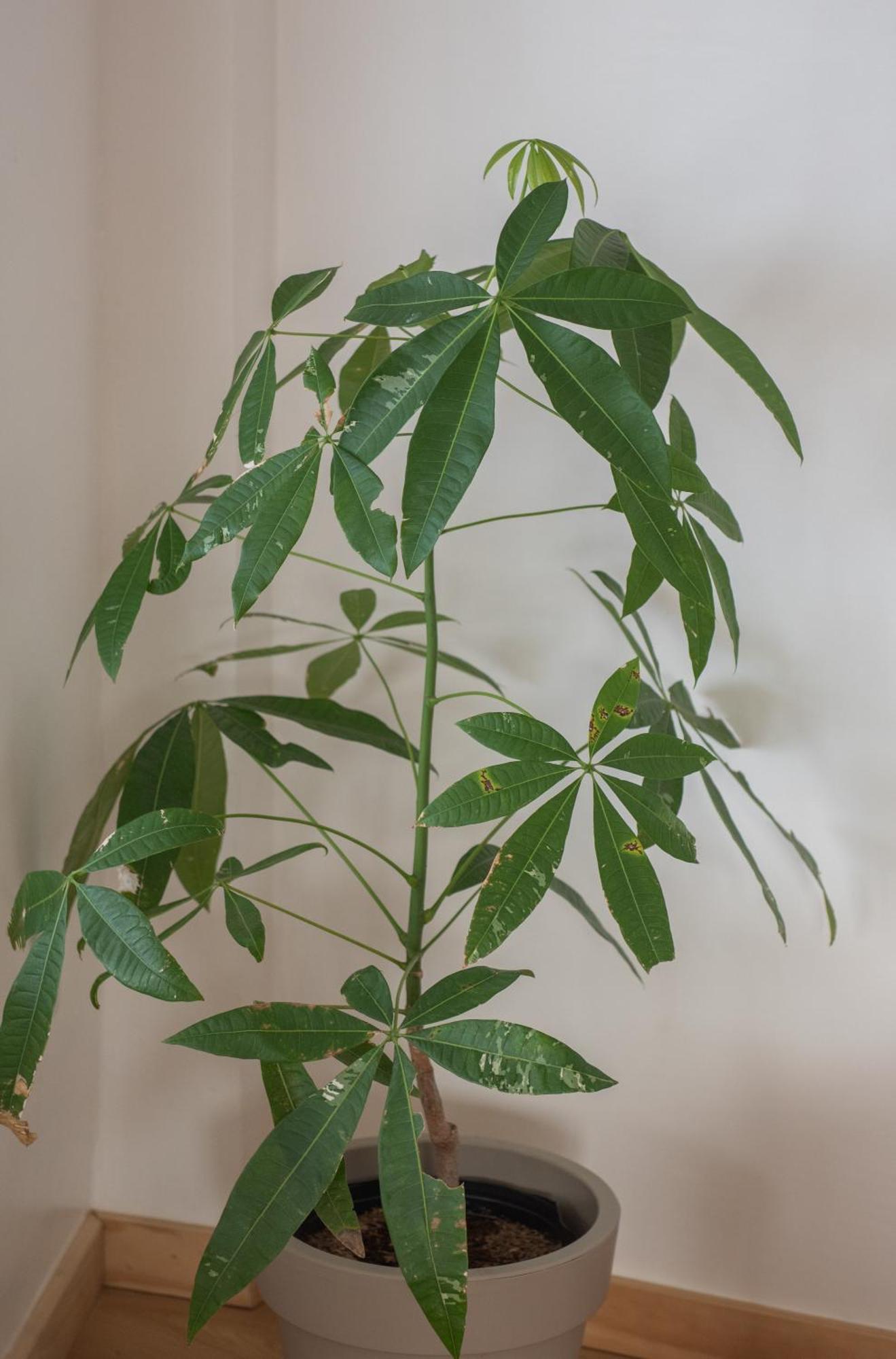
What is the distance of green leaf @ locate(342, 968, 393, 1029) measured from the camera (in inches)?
34.7

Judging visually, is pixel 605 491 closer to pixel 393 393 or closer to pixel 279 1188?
pixel 393 393

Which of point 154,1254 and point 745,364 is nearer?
point 745,364

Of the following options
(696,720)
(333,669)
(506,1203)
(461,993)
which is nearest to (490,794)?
(461,993)

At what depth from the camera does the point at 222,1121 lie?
1417 mm

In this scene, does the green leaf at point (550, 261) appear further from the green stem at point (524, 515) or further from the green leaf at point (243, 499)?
the green leaf at point (243, 499)

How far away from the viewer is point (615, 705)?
0.85m

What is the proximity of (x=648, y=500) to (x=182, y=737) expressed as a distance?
0.53 meters

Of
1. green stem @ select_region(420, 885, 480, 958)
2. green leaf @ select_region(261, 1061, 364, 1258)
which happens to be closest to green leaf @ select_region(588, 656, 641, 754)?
green stem @ select_region(420, 885, 480, 958)

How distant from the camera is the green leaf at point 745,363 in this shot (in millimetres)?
900

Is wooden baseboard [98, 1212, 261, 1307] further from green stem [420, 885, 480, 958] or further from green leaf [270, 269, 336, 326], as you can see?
green leaf [270, 269, 336, 326]

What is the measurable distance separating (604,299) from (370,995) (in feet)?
1.73

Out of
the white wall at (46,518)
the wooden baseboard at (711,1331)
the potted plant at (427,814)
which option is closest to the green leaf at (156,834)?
the potted plant at (427,814)

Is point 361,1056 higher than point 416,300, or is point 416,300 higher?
point 416,300

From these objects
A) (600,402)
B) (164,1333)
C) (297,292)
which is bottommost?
(164,1333)
